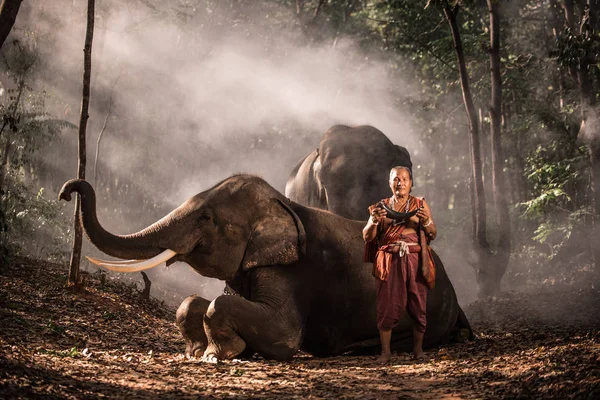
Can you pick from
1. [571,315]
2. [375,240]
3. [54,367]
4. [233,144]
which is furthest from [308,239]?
[233,144]

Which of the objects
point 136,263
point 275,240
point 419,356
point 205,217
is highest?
point 205,217

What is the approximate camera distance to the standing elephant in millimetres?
15023

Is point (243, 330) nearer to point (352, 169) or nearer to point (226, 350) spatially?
point (226, 350)

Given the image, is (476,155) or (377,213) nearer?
(377,213)

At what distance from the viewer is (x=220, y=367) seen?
734cm

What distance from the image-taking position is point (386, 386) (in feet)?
21.1

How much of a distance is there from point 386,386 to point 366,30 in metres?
28.7

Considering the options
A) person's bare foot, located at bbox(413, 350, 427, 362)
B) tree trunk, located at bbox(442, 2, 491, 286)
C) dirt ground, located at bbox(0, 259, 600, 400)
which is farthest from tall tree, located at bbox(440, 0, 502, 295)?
person's bare foot, located at bbox(413, 350, 427, 362)

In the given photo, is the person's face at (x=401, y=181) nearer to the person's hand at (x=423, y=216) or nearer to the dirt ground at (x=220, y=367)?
the person's hand at (x=423, y=216)

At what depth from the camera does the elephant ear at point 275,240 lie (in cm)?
874

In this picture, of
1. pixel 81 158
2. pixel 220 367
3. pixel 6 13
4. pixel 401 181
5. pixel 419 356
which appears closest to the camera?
pixel 220 367

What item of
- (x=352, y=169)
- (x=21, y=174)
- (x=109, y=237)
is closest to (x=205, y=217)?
(x=109, y=237)

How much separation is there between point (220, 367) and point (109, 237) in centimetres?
207

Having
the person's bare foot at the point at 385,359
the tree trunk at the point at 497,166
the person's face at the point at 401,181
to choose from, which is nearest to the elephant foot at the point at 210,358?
the person's bare foot at the point at 385,359
